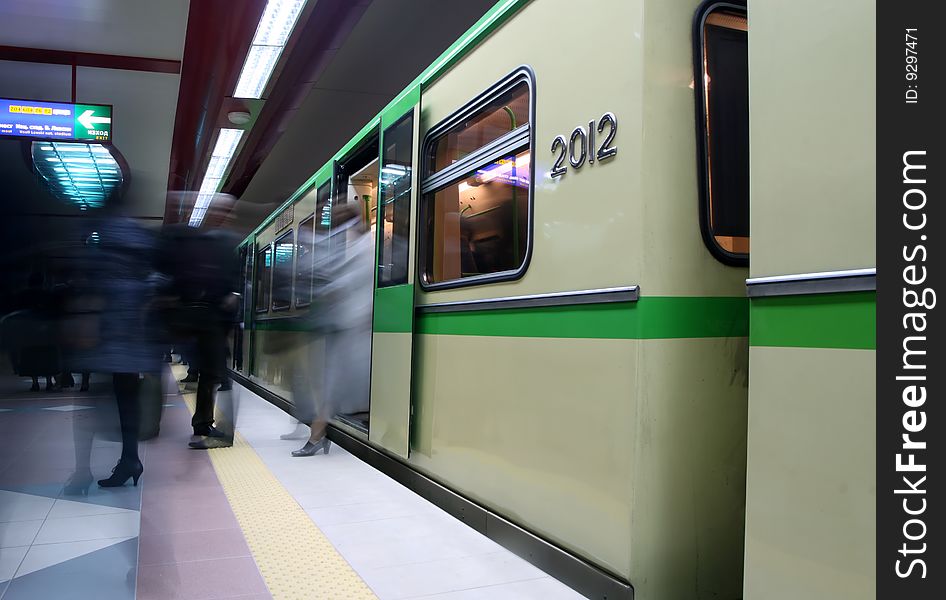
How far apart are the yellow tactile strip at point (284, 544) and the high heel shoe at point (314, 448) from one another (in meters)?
0.46

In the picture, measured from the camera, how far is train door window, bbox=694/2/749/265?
210cm

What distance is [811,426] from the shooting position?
1474 mm

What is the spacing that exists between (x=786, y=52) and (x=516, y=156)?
1.33 m

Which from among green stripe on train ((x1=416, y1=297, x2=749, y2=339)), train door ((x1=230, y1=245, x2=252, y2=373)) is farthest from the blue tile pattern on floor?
train door ((x1=230, y1=245, x2=252, y2=373))

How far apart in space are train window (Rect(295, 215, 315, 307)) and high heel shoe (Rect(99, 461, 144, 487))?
9.11ft

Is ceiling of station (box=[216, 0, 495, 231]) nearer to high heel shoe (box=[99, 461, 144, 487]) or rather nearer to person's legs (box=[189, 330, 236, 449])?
person's legs (box=[189, 330, 236, 449])

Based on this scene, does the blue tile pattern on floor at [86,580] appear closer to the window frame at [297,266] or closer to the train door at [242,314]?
the window frame at [297,266]

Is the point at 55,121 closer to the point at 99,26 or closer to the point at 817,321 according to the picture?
the point at 99,26

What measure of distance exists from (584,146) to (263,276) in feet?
24.9

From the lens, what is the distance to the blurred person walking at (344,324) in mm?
4637

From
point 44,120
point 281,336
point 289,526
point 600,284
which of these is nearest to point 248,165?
point 44,120

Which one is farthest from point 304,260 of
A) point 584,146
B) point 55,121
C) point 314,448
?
point 584,146

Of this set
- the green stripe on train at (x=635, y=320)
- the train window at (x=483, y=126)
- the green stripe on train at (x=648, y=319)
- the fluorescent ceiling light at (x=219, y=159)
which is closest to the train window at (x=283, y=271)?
the fluorescent ceiling light at (x=219, y=159)

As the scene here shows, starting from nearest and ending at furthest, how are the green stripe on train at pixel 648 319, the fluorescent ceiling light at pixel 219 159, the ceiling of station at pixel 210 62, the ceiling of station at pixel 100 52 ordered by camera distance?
1. the green stripe on train at pixel 648 319
2. the ceiling of station at pixel 210 62
3. the ceiling of station at pixel 100 52
4. the fluorescent ceiling light at pixel 219 159
